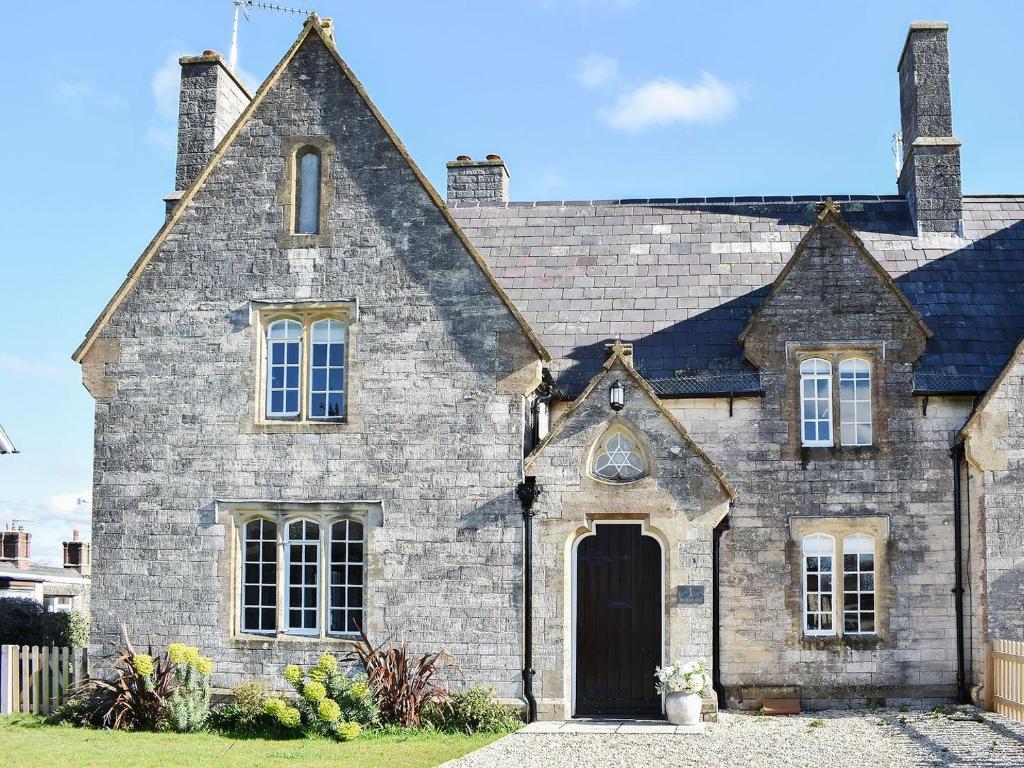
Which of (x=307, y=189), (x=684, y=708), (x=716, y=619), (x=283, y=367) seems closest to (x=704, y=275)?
(x=716, y=619)

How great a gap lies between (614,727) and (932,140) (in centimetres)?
1240

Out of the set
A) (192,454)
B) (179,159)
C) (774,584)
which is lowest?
(774,584)

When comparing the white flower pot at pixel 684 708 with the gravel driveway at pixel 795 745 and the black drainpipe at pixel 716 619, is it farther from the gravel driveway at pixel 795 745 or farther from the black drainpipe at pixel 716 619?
the black drainpipe at pixel 716 619

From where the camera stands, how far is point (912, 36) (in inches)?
891

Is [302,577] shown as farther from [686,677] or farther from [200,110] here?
[200,110]

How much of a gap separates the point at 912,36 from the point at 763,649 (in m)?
11.8

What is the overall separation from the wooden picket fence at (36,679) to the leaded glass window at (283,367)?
4747 millimetres

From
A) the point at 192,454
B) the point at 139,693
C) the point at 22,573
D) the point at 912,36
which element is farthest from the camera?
the point at 22,573

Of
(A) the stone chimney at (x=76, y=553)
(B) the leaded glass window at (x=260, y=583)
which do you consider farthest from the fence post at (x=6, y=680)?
(A) the stone chimney at (x=76, y=553)

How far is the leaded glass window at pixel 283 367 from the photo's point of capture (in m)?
18.5

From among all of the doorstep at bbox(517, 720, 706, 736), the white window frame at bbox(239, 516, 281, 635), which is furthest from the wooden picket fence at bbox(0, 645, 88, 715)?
the doorstep at bbox(517, 720, 706, 736)

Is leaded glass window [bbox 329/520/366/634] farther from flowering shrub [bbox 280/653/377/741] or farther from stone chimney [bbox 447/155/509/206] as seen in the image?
stone chimney [bbox 447/155/509/206]

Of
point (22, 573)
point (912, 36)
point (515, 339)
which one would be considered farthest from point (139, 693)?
point (22, 573)

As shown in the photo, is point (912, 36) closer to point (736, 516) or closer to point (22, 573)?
point (736, 516)
